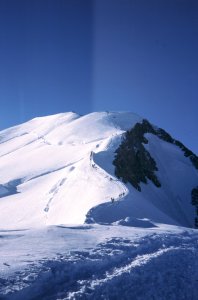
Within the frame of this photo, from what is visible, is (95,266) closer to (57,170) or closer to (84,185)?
(84,185)

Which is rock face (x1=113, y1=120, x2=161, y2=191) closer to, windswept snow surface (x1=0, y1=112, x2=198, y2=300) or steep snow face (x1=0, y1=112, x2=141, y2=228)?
windswept snow surface (x1=0, y1=112, x2=198, y2=300)

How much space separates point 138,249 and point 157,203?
56.8 ft

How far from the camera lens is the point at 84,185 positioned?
79.6 ft

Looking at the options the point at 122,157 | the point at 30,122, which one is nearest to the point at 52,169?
the point at 122,157

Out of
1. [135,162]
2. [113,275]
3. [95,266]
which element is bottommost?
[113,275]

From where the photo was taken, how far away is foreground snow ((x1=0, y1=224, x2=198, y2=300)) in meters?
6.62

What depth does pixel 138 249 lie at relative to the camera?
9305 mm

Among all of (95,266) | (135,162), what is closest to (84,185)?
(135,162)

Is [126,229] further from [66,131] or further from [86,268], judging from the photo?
[66,131]

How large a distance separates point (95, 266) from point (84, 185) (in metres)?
16.5

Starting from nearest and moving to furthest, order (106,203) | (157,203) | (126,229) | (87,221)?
(126,229), (87,221), (106,203), (157,203)

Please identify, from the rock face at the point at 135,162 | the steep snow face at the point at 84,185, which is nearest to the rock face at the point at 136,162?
the rock face at the point at 135,162

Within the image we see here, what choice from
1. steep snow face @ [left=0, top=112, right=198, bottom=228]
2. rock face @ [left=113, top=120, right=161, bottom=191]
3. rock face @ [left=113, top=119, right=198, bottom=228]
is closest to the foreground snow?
steep snow face @ [left=0, top=112, right=198, bottom=228]

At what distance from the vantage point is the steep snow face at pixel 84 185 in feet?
62.0
